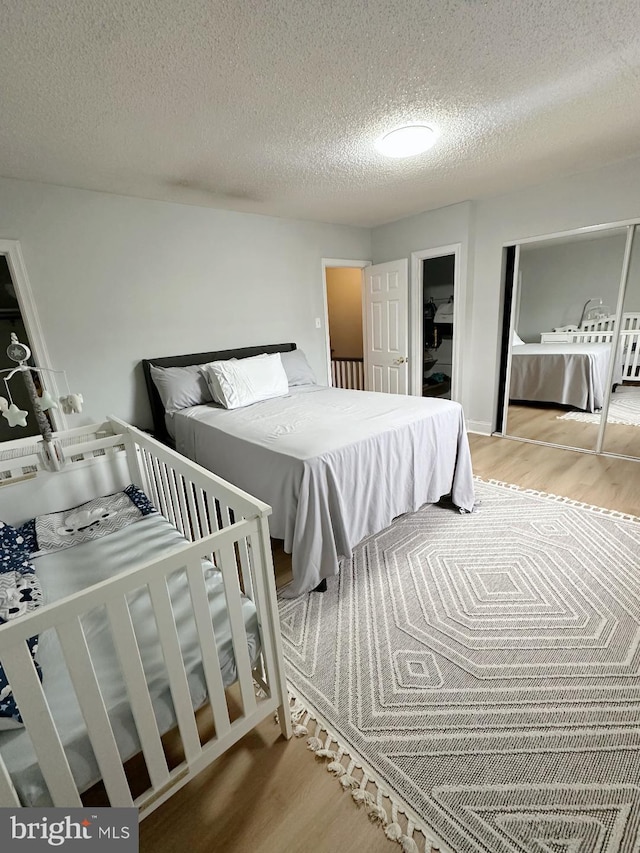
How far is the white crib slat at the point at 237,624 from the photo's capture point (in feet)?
3.39

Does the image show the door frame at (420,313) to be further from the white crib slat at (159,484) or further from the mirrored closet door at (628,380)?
the white crib slat at (159,484)

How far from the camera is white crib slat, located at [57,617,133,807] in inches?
31.2

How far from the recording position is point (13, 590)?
118 cm

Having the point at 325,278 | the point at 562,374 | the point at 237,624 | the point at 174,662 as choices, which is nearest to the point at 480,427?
the point at 562,374

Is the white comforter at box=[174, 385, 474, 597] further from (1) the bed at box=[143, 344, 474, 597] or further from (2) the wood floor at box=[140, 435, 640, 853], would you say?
(2) the wood floor at box=[140, 435, 640, 853]

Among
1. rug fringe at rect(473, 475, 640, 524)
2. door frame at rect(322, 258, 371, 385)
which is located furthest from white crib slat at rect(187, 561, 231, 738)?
door frame at rect(322, 258, 371, 385)

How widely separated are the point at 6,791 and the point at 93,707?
0.18 metres

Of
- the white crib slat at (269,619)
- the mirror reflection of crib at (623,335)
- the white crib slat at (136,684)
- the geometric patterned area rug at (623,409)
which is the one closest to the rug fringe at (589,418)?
the geometric patterned area rug at (623,409)

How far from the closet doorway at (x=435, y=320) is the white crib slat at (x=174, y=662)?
3850 mm

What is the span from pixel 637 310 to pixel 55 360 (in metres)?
4.53

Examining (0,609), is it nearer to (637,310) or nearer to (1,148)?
(1,148)

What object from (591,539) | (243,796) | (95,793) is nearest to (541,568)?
(591,539)

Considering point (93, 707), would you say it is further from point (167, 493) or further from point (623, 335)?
point (623, 335)

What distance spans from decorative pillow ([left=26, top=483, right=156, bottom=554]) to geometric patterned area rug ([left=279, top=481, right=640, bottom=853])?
0.87 meters
